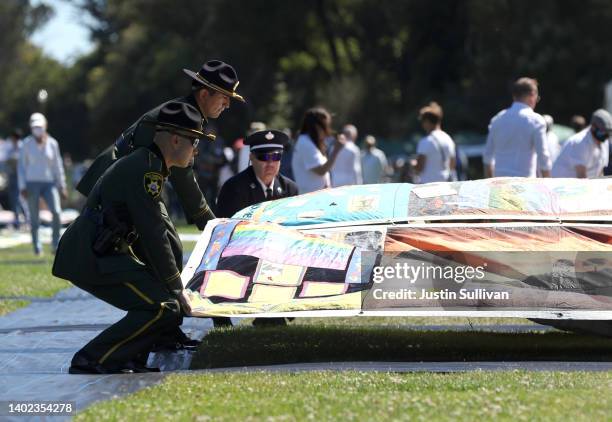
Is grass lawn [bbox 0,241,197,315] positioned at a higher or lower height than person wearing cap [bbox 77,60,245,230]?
lower

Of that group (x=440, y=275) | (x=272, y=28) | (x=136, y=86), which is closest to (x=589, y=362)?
(x=440, y=275)

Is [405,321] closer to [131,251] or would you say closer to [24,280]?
[131,251]

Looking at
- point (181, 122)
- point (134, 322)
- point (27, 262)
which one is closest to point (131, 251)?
point (134, 322)

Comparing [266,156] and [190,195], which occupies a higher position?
[266,156]

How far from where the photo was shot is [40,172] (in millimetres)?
18656

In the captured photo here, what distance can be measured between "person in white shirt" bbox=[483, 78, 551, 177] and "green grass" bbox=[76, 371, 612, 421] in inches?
213

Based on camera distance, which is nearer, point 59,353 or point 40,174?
point 59,353

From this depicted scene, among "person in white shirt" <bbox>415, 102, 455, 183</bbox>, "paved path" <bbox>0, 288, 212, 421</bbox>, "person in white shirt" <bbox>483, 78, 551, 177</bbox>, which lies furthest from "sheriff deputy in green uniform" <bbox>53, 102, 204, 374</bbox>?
"person in white shirt" <bbox>415, 102, 455, 183</bbox>

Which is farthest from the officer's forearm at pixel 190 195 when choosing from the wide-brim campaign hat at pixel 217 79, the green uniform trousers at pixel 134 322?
the green uniform trousers at pixel 134 322

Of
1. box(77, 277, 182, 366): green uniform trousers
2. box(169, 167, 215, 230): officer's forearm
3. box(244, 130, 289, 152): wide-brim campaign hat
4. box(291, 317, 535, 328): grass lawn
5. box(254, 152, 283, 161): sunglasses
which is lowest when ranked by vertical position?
box(291, 317, 535, 328): grass lawn

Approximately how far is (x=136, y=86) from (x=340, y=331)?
53718 mm

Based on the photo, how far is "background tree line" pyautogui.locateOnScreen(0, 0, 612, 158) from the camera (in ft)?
151

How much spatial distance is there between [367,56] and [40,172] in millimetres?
39314

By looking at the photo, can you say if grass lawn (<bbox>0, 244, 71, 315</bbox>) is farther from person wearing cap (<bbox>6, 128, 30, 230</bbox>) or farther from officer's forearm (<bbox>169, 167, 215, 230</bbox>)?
person wearing cap (<bbox>6, 128, 30, 230</bbox>)
